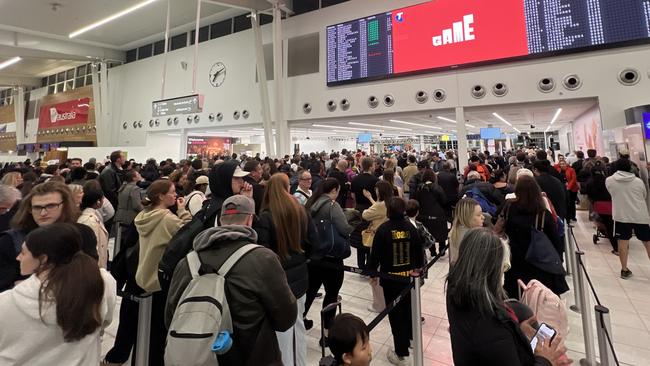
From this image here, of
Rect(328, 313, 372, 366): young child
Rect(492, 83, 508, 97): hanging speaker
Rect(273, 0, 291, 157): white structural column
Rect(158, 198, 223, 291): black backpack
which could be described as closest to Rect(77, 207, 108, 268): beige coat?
Rect(158, 198, 223, 291): black backpack

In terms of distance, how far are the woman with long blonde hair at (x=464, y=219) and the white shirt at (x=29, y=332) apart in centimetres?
266

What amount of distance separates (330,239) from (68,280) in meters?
1.85

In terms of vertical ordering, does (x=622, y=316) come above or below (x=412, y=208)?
below

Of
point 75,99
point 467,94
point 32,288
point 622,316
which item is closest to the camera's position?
point 32,288

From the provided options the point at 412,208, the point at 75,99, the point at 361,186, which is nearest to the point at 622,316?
the point at 412,208

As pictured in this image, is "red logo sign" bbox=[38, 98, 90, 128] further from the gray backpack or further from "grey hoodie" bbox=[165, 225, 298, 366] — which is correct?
the gray backpack

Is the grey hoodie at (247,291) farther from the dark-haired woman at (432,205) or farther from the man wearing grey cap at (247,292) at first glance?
the dark-haired woman at (432,205)

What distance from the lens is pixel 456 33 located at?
8.69 metres

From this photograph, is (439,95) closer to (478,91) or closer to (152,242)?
(478,91)

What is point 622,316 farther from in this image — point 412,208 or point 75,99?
point 75,99

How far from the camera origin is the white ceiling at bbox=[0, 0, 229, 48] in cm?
1141

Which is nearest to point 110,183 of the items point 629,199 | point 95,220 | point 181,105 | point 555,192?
point 95,220

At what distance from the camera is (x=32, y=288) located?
1.21 metres

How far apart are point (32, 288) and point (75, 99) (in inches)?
892
